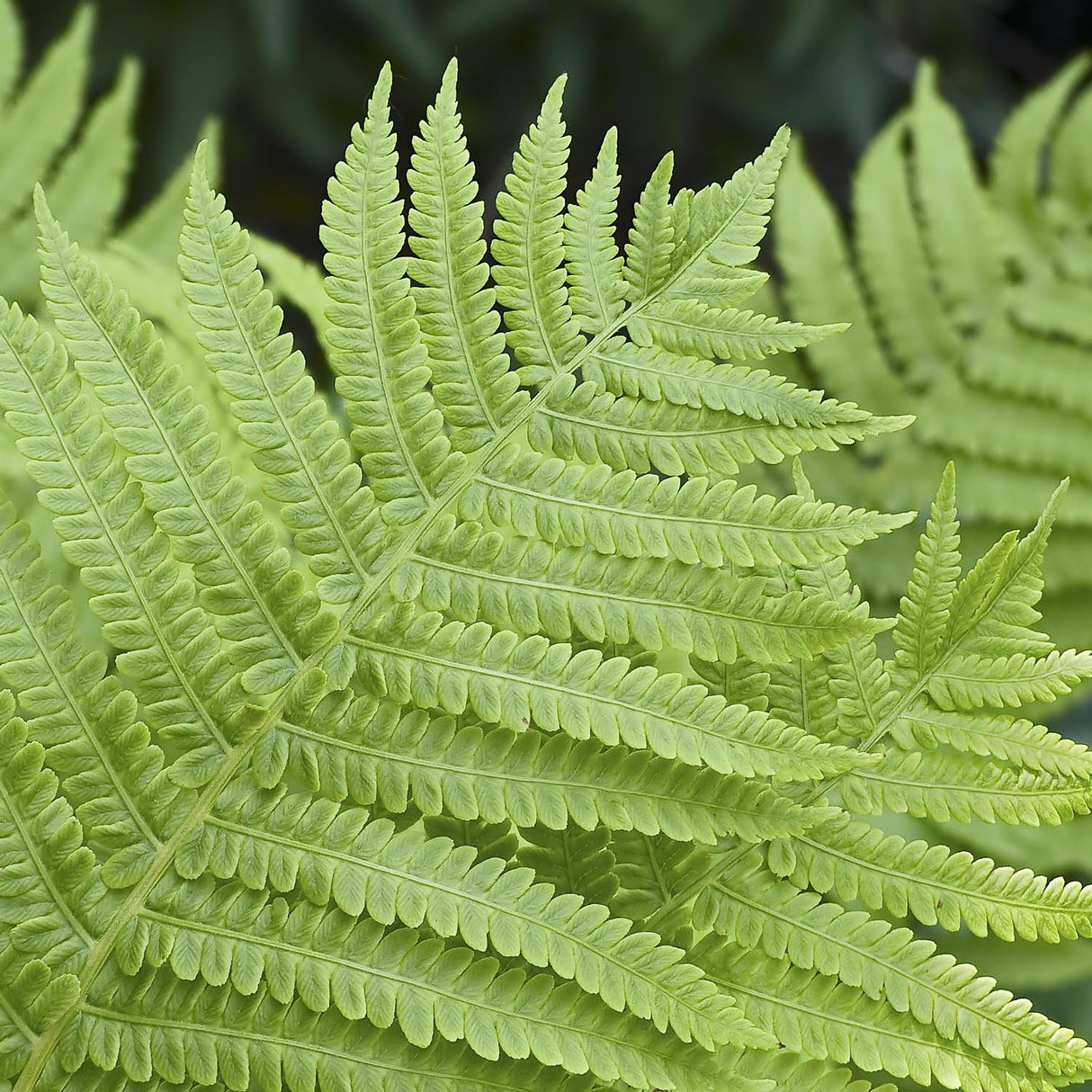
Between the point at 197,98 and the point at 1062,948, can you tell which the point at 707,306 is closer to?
the point at 1062,948

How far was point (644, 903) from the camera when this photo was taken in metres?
0.60

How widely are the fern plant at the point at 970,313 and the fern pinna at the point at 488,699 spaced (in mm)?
648

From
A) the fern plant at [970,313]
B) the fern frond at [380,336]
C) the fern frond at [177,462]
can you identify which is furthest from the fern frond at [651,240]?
the fern plant at [970,313]

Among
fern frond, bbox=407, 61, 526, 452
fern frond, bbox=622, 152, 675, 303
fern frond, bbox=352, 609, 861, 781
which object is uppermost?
fern frond, bbox=622, 152, 675, 303

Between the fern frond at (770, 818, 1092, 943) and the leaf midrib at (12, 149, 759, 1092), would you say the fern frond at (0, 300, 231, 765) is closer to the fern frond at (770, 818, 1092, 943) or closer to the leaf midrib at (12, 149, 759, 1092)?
the leaf midrib at (12, 149, 759, 1092)

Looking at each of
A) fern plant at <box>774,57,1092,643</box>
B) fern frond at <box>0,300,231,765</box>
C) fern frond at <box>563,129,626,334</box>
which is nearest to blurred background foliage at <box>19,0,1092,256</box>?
fern plant at <box>774,57,1092,643</box>

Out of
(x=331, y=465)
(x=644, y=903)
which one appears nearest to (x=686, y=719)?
(x=644, y=903)

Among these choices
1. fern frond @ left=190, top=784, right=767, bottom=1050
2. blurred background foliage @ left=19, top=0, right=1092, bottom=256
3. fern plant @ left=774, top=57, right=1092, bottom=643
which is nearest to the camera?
fern frond @ left=190, top=784, right=767, bottom=1050

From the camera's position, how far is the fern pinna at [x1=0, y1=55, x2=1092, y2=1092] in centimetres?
54

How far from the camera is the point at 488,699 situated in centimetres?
56

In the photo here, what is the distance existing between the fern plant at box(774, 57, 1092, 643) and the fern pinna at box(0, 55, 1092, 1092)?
648 millimetres

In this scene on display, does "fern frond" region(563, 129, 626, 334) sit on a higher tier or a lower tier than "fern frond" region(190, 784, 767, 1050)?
higher

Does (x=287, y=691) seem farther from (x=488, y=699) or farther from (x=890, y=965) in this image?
(x=890, y=965)

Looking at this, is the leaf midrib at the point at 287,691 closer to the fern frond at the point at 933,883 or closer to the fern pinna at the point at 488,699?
the fern pinna at the point at 488,699
